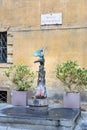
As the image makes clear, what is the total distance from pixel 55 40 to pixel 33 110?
8.12 ft

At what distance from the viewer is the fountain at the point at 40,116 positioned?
5750 millimetres

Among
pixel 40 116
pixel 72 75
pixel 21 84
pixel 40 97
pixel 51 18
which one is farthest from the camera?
pixel 51 18

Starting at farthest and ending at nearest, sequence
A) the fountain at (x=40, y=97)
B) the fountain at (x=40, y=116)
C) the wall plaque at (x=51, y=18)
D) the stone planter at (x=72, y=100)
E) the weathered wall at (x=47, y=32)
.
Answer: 1. the wall plaque at (x=51, y=18)
2. the weathered wall at (x=47, y=32)
3. the stone planter at (x=72, y=100)
4. the fountain at (x=40, y=97)
5. the fountain at (x=40, y=116)

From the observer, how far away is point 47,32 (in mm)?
8352

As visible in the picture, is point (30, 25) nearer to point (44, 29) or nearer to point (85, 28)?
point (44, 29)

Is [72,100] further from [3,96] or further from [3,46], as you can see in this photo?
[3,46]

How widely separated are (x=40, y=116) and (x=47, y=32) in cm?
309

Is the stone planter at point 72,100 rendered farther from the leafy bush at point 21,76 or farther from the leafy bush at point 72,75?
the leafy bush at point 21,76

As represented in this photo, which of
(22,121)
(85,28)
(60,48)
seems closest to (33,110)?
(22,121)

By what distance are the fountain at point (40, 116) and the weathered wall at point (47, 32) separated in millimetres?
1579

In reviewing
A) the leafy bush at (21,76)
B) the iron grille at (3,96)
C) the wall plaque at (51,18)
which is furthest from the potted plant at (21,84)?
the wall plaque at (51,18)

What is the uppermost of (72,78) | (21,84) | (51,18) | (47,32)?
(51,18)

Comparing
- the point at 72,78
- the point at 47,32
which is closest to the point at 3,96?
the point at 47,32

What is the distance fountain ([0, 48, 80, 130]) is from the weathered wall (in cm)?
158
